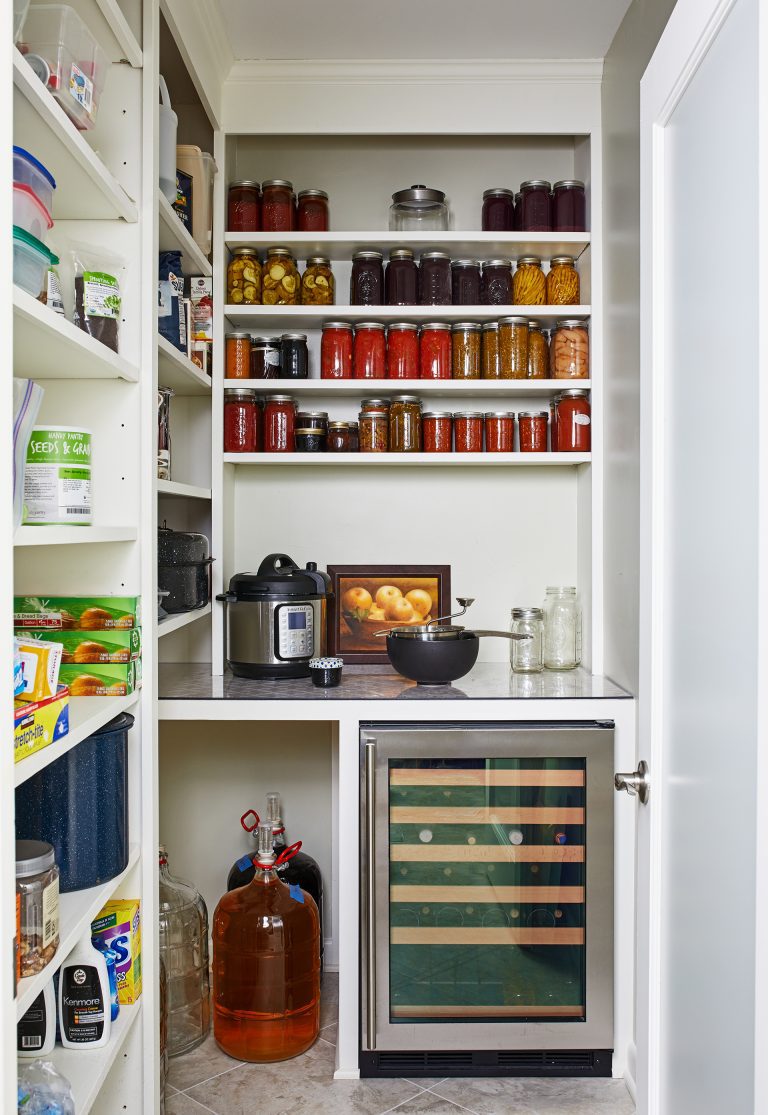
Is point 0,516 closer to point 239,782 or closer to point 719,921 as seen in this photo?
point 719,921

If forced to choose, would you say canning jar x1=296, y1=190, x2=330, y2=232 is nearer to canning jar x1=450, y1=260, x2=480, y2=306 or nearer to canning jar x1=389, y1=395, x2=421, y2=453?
canning jar x1=450, y1=260, x2=480, y2=306

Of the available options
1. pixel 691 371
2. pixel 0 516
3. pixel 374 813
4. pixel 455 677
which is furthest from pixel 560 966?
pixel 0 516

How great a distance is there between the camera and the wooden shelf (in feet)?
4.09

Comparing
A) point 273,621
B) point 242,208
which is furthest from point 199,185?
point 273,621

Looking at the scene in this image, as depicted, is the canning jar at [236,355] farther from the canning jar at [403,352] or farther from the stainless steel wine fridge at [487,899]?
the stainless steel wine fridge at [487,899]

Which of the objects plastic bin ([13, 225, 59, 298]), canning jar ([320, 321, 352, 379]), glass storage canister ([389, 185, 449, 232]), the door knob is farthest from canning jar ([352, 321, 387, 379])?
the door knob

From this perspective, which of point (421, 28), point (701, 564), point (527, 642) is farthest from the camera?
point (527, 642)

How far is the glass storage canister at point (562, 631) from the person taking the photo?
2.62m

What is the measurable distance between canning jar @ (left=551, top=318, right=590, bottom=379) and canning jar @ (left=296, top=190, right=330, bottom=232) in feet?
2.37

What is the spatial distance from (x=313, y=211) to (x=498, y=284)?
556 millimetres

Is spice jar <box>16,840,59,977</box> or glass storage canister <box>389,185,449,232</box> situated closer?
spice jar <box>16,840,59,977</box>

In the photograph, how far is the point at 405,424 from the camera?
2.59 meters

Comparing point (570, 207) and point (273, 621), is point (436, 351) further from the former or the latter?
point (273, 621)

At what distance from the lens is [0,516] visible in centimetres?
107
